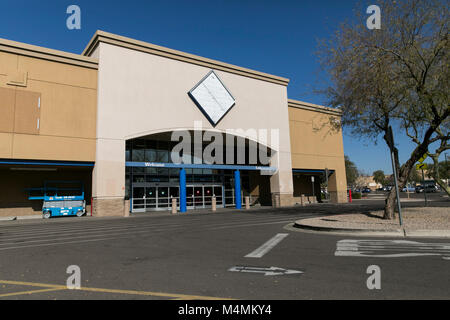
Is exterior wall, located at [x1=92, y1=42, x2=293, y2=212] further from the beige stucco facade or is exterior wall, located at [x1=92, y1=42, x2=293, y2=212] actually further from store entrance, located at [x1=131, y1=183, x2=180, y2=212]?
store entrance, located at [x1=131, y1=183, x2=180, y2=212]

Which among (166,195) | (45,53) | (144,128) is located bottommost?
(166,195)

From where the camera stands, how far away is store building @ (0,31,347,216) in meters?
20.0

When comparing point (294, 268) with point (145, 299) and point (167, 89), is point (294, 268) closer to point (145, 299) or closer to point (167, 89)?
point (145, 299)

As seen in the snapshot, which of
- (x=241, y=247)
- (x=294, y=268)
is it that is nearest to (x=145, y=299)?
(x=294, y=268)

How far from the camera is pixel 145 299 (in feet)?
13.0

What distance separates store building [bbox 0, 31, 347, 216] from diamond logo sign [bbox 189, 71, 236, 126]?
0.31 feet

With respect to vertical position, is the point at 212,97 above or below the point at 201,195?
above

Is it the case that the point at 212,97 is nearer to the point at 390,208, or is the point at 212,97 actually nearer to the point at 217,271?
the point at 390,208

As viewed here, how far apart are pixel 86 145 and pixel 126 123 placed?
324 cm

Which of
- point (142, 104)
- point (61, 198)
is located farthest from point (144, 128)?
point (61, 198)

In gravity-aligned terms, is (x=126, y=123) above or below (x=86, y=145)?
above

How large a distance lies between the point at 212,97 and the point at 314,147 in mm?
13960

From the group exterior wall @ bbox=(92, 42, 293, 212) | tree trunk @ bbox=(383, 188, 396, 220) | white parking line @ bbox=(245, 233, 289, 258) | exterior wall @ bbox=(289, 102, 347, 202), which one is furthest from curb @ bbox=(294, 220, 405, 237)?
exterior wall @ bbox=(289, 102, 347, 202)

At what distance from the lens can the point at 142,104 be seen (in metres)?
23.7
